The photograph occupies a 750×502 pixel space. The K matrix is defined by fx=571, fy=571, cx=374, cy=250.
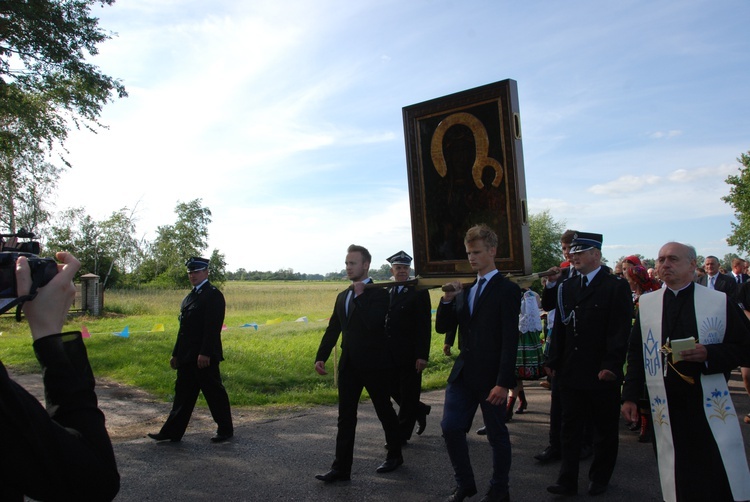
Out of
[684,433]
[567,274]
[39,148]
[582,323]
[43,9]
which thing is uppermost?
[43,9]

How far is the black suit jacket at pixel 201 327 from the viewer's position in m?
6.86

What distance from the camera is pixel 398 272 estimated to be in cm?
724

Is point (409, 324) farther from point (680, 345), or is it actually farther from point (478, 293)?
point (680, 345)

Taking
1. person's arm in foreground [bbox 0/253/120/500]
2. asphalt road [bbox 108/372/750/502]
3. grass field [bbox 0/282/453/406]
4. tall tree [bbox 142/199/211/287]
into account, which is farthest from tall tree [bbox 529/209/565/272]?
tall tree [bbox 142/199/211/287]

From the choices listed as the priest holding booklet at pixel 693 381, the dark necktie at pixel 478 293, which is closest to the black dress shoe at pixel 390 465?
the dark necktie at pixel 478 293

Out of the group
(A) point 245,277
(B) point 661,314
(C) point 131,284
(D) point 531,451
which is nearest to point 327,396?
(D) point 531,451

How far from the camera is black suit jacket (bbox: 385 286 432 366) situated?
6559 mm

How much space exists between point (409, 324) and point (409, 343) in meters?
0.22

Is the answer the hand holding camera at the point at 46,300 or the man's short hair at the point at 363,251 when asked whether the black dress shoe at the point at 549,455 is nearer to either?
the man's short hair at the point at 363,251

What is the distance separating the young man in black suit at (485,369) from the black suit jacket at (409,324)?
5.89ft

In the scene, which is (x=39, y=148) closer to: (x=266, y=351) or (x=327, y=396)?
(x=266, y=351)

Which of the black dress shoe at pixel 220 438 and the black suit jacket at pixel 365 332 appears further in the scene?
the black dress shoe at pixel 220 438

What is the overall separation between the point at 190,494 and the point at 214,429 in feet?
8.16

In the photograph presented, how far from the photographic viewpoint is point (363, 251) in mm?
5992
